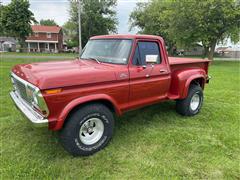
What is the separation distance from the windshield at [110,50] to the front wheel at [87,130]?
3.18 ft

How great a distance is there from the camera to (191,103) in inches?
215

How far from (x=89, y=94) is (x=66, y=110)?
44cm

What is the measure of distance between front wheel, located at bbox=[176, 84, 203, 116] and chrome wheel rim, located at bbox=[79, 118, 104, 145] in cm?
241

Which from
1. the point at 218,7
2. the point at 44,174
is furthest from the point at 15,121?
the point at 218,7

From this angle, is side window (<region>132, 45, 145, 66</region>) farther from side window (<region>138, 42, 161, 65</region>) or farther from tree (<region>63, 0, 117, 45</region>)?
tree (<region>63, 0, 117, 45</region>)

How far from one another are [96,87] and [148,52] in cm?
147

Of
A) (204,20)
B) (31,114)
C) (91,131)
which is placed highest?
(204,20)

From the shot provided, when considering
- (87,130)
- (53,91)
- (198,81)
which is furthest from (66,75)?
(198,81)

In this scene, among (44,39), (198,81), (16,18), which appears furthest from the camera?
(44,39)

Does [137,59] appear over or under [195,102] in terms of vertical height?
over

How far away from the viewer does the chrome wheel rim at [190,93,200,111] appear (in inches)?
215

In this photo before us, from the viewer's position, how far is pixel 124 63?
383 centimetres

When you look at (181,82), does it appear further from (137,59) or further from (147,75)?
(137,59)

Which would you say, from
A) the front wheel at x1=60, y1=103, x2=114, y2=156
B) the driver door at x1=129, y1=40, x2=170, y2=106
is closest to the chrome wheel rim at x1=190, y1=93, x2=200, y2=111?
the driver door at x1=129, y1=40, x2=170, y2=106
